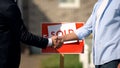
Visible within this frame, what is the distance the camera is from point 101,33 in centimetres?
682

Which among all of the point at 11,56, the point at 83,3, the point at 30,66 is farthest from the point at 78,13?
the point at 11,56

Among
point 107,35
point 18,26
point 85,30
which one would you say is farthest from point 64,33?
point 107,35

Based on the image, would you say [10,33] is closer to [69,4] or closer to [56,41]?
[56,41]

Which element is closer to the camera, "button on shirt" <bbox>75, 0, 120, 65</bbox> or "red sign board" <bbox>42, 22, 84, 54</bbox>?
"button on shirt" <bbox>75, 0, 120, 65</bbox>

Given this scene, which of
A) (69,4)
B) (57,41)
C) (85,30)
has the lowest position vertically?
(69,4)

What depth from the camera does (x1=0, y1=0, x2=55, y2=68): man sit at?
7020 millimetres

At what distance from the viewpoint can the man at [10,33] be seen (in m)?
7.02

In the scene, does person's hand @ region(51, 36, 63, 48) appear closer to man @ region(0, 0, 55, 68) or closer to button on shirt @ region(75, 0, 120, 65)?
man @ region(0, 0, 55, 68)

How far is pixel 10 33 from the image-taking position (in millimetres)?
7086

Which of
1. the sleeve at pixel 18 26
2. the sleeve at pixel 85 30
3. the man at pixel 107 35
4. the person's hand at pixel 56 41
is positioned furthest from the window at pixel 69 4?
the man at pixel 107 35

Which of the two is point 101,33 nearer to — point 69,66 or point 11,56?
point 11,56

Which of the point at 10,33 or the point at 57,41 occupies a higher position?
the point at 10,33

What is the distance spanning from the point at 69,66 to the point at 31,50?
8224 mm

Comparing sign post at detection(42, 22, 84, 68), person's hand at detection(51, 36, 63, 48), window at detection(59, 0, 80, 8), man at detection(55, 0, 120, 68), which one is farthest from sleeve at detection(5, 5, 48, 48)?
window at detection(59, 0, 80, 8)
